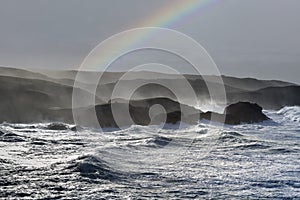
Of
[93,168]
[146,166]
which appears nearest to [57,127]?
[146,166]

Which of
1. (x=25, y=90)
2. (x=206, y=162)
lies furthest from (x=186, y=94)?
(x=206, y=162)

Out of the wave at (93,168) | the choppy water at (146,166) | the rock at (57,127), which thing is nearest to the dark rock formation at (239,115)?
the choppy water at (146,166)

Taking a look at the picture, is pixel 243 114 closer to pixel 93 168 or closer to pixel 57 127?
pixel 57 127

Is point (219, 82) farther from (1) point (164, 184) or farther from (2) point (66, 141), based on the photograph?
(1) point (164, 184)

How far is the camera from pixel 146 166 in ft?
69.7

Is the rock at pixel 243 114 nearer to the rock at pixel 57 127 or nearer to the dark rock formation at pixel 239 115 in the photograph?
the dark rock formation at pixel 239 115

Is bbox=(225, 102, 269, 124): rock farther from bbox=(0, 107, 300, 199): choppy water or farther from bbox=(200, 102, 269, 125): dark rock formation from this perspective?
bbox=(0, 107, 300, 199): choppy water

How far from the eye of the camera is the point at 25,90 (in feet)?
179

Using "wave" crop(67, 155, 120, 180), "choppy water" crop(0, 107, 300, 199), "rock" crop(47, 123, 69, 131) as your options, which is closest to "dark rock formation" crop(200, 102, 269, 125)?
"choppy water" crop(0, 107, 300, 199)

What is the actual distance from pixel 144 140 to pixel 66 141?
4.66 meters

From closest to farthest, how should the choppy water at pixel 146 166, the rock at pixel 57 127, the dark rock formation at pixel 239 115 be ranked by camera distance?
the choppy water at pixel 146 166 → the rock at pixel 57 127 → the dark rock formation at pixel 239 115

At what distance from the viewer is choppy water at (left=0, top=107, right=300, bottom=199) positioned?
1633cm

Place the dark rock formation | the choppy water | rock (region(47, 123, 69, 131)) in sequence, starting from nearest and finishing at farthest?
the choppy water, rock (region(47, 123, 69, 131)), the dark rock formation

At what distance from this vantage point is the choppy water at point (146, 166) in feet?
53.6
